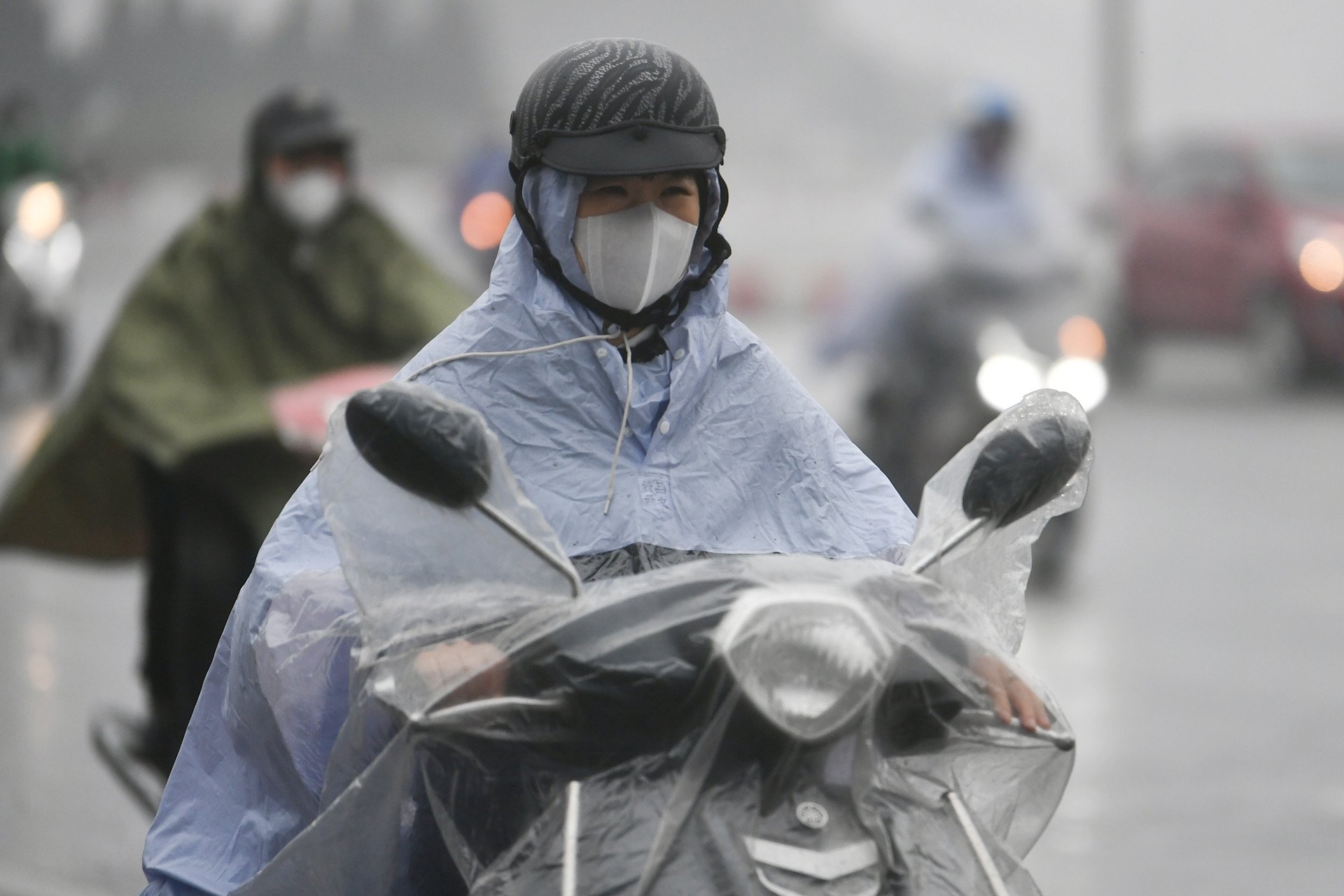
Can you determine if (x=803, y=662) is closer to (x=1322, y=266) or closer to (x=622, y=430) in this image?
(x=622, y=430)

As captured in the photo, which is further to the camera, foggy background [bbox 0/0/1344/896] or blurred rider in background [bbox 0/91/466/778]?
foggy background [bbox 0/0/1344/896]

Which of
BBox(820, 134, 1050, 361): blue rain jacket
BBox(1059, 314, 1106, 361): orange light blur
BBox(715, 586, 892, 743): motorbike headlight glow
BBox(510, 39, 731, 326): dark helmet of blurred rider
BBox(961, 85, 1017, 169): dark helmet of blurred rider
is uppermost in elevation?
BBox(510, 39, 731, 326): dark helmet of blurred rider


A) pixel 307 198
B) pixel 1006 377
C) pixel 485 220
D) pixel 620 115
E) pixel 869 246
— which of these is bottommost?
pixel 485 220

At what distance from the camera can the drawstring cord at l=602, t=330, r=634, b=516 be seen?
8.72 feet

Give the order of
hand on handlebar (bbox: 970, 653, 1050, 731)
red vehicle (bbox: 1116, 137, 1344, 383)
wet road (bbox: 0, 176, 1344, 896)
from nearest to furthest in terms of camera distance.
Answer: hand on handlebar (bbox: 970, 653, 1050, 731), wet road (bbox: 0, 176, 1344, 896), red vehicle (bbox: 1116, 137, 1344, 383)

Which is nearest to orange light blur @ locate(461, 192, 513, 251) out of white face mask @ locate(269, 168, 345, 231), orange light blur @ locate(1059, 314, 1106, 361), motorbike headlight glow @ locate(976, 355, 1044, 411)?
motorbike headlight glow @ locate(976, 355, 1044, 411)

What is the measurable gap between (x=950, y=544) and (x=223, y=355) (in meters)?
3.54

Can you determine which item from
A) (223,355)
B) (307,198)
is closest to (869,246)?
(307,198)

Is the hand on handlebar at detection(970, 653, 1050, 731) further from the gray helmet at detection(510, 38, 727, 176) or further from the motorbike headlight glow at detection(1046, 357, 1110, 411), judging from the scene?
the motorbike headlight glow at detection(1046, 357, 1110, 411)

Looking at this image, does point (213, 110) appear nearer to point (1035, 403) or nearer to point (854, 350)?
point (854, 350)

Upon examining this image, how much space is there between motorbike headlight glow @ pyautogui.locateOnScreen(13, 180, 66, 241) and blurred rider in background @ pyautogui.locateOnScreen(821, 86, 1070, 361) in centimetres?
725

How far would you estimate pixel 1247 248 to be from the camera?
53.9ft

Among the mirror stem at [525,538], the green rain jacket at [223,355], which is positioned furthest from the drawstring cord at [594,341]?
the green rain jacket at [223,355]

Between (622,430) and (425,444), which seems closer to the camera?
(425,444)
